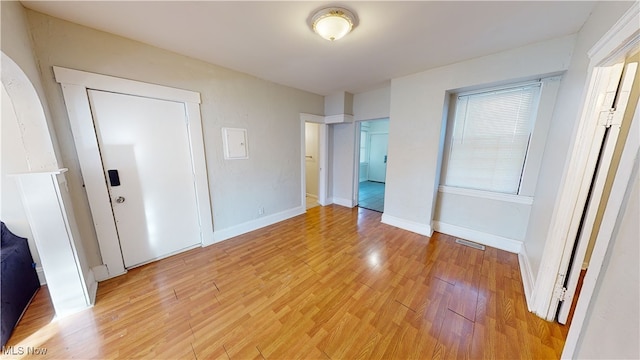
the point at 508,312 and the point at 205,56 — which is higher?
the point at 205,56

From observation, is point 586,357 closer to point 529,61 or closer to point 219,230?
point 529,61

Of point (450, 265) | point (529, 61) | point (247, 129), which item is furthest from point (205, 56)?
point (450, 265)

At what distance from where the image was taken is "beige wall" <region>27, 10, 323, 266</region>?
1729 millimetres

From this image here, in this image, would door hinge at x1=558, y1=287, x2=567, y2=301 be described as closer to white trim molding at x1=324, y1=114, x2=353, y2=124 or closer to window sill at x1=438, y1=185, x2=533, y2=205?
window sill at x1=438, y1=185, x2=533, y2=205

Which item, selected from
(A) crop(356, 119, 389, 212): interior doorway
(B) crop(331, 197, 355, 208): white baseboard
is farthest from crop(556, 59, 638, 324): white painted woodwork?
(A) crop(356, 119, 389, 212): interior doorway

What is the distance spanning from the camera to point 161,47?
2150 millimetres

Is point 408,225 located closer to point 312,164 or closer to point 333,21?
point 312,164

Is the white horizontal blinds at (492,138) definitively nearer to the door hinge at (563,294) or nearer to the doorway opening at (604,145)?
the doorway opening at (604,145)

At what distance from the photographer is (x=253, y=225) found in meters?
3.31

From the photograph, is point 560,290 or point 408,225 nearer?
point 560,290

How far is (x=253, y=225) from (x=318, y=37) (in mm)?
2857

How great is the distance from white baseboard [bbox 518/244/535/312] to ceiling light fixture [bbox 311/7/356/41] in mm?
2924

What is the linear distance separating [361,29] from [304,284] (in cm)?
261

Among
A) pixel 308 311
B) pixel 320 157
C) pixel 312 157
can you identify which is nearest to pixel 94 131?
pixel 308 311
